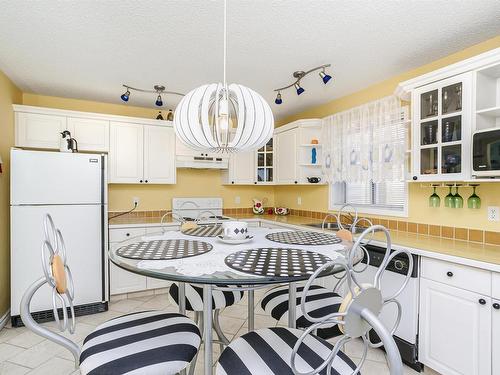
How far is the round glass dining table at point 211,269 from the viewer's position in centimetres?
114

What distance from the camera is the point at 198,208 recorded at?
4102 mm

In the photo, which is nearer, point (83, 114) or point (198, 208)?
point (83, 114)

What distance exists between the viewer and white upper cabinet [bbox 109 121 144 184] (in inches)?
133

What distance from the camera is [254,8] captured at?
5.69 ft

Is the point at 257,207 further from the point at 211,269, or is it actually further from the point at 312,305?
the point at 211,269

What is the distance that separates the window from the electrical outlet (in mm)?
671

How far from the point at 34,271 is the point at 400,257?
3094 mm

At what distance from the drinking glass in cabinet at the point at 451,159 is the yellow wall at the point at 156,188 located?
9.24 feet

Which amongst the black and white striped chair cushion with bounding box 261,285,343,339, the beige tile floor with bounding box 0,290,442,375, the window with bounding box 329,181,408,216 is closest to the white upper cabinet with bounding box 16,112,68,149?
the beige tile floor with bounding box 0,290,442,375

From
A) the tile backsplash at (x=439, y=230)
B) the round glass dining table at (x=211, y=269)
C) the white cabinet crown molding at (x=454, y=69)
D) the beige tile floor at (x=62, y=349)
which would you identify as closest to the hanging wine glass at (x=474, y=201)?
the tile backsplash at (x=439, y=230)

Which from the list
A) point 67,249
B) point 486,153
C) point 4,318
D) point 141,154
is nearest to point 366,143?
point 486,153

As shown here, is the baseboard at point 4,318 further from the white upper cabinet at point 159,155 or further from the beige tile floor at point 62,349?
the white upper cabinet at point 159,155

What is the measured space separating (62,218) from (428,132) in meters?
3.27

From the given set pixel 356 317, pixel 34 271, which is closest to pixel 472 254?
pixel 356 317
